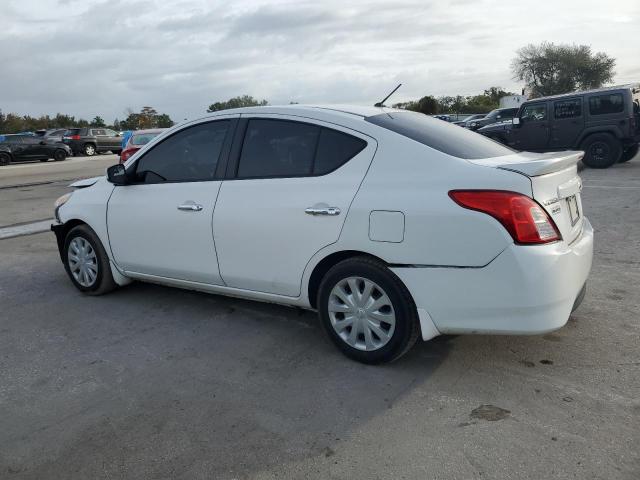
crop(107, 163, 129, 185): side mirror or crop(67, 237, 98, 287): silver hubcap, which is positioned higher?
crop(107, 163, 129, 185): side mirror

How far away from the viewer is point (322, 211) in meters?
3.55

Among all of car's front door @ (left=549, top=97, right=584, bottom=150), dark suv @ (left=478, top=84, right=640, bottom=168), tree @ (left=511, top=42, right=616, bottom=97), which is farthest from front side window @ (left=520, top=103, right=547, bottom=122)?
tree @ (left=511, top=42, right=616, bottom=97)

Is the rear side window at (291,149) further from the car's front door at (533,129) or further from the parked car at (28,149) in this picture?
the parked car at (28,149)

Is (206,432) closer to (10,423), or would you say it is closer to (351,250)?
(10,423)

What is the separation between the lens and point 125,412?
3.18 metres

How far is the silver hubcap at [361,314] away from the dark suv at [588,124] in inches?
432

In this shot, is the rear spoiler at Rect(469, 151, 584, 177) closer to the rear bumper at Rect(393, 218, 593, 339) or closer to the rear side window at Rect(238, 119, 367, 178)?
the rear bumper at Rect(393, 218, 593, 339)

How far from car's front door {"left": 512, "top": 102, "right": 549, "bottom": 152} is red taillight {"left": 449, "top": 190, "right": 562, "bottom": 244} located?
40.3 feet

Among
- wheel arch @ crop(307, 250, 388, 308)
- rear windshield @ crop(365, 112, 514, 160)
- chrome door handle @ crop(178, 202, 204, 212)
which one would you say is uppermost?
rear windshield @ crop(365, 112, 514, 160)

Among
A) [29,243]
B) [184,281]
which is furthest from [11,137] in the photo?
[184,281]

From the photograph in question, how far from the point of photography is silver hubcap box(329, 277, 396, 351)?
3467mm

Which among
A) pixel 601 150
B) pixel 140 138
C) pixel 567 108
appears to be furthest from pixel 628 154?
pixel 140 138

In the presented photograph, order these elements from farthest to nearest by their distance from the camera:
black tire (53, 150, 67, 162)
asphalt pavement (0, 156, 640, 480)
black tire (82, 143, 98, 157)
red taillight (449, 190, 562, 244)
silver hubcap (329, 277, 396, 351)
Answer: black tire (82, 143, 98, 157), black tire (53, 150, 67, 162), silver hubcap (329, 277, 396, 351), red taillight (449, 190, 562, 244), asphalt pavement (0, 156, 640, 480)

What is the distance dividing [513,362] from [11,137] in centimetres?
2787
